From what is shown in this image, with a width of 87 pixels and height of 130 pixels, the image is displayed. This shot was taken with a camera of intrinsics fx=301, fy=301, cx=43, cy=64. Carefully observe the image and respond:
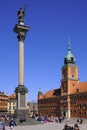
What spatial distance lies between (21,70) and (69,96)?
205 ft

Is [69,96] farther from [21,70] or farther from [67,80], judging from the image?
[21,70]

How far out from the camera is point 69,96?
353 ft

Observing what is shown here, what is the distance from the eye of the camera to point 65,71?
112m

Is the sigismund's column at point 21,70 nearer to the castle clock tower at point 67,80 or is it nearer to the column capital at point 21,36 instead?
the column capital at point 21,36

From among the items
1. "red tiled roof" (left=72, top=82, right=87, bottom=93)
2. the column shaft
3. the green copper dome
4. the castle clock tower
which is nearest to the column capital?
the column shaft

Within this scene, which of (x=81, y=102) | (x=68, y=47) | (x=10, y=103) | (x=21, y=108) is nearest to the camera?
(x=21, y=108)

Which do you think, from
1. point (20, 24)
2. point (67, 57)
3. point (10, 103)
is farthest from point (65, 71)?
point (20, 24)

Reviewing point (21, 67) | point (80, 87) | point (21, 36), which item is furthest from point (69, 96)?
point (21, 67)

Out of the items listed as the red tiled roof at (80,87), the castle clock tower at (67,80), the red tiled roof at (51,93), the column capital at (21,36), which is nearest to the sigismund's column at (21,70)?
the column capital at (21,36)

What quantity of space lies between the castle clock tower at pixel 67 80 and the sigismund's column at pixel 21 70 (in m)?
60.8

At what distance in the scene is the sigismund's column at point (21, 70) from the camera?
149 ft

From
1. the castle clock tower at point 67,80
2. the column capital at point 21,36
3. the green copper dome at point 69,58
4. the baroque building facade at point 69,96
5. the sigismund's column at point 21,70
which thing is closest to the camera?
the sigismund's column at point 21,70

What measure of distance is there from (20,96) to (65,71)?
67663 millimetres

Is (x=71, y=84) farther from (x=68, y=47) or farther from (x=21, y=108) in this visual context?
(x=21, y=108)
